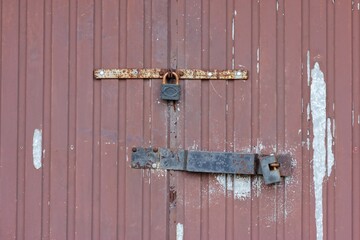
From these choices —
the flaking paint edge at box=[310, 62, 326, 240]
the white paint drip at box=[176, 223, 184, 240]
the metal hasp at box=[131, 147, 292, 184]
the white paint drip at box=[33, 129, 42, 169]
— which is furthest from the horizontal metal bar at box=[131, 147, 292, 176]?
the white paint drip at box=[33, 129, 42, 169]

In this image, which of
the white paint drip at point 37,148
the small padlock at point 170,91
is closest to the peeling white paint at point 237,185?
the small padlock at point 170,91

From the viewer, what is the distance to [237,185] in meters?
1.91

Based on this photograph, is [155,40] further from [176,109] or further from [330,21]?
[330,21]

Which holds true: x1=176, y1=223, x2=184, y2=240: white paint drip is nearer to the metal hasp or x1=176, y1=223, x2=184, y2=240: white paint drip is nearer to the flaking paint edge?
the metal hasp

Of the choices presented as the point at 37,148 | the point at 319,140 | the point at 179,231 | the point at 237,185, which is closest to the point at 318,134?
the point at 319,140

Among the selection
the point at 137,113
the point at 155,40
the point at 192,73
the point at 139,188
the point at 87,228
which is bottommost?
the point at 87,228

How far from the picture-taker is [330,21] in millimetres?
1880

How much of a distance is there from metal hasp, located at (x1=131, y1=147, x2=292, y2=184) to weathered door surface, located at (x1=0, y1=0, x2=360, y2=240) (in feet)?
0.11

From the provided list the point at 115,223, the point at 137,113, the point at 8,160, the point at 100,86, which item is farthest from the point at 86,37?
the point at 115,223

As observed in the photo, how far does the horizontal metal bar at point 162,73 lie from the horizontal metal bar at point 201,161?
285 millimetres

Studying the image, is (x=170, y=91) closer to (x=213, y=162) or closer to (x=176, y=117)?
(x=176, y=117)

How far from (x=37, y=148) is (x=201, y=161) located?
65cm

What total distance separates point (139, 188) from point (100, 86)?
428 mm

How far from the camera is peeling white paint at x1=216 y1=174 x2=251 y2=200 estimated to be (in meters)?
1.91
